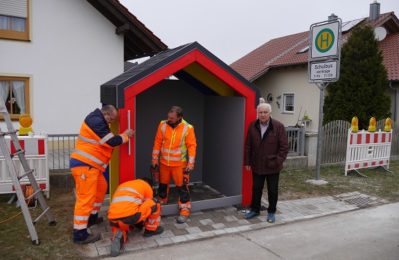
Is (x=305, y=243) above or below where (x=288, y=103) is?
below

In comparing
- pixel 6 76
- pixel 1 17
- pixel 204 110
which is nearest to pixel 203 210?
pixel 204 110

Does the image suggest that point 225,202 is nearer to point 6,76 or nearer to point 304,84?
point 6,76

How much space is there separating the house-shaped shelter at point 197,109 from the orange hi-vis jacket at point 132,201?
0.38 meters

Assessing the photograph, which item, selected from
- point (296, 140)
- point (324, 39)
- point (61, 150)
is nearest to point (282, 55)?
point (296, 140)

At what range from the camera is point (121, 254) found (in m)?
3.96

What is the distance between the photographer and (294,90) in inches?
666

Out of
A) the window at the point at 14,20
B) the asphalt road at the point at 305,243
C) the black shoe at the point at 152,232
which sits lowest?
the asphalt road at the point at 305,243

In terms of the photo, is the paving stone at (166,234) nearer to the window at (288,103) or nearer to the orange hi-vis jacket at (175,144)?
the orange hi-vis jacket at (175,144)

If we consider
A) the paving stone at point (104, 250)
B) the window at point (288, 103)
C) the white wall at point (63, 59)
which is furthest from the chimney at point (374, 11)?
the paving stone at point (104, 250)

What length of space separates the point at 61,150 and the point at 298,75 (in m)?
12.7

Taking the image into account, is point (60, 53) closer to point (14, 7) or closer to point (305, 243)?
point (14, 7)

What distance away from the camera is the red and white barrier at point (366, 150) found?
7.92m

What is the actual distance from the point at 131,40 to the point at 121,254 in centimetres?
902

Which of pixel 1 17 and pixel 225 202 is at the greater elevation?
pixel 1 17
